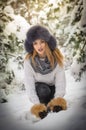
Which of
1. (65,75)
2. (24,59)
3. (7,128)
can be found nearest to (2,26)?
(24,59)

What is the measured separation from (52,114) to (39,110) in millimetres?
92

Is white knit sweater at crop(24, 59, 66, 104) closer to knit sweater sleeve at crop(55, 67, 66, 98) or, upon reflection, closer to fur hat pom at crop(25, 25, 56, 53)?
knit sweater sleeve at crop(55, 67, 66, 98)

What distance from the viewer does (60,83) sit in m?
1.96

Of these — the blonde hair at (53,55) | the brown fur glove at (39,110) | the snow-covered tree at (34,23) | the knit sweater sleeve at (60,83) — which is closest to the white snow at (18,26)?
the snow-covered tree at (34,23)

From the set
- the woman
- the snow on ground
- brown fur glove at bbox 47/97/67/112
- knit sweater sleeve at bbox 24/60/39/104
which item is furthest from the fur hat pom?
brown fur glove at bbox 47/97/67/112

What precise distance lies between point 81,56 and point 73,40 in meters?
0.12

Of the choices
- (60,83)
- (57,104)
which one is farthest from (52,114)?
(60,83)

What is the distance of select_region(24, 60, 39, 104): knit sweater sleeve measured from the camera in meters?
1.93

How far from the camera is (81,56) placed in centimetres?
198

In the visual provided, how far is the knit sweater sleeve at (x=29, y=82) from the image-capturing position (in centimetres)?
193

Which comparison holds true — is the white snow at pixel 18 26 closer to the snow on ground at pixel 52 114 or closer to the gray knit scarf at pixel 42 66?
the gray knit scarf at pixel 42 66

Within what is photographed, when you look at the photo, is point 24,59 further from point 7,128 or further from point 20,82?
point 7,128

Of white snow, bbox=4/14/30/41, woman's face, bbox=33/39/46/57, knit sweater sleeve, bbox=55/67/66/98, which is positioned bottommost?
knit sweater sleeve, bbox=55/67/66/98

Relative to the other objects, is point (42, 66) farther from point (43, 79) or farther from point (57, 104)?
point (57, 104)
